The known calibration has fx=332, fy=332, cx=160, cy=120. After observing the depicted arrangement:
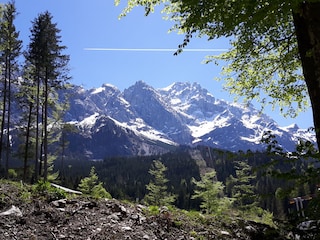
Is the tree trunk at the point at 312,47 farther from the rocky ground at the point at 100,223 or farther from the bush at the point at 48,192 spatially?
the bush at the point at 48,192

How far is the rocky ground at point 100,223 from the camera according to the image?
A: 626cm

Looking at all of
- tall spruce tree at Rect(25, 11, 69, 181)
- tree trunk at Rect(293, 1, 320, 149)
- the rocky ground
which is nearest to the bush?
the rocky ground

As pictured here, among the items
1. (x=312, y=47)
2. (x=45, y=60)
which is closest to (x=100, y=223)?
(x=312, y=47)

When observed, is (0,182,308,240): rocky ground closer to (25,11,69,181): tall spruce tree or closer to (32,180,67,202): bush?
(32,180,67,202): bush

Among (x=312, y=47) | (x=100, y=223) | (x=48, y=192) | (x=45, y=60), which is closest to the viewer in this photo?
(x=312, y=47)

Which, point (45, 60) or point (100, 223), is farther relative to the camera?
point (45, 60)

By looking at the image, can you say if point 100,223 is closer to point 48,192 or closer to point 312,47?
point 48,192

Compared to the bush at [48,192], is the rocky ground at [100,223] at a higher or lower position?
lower

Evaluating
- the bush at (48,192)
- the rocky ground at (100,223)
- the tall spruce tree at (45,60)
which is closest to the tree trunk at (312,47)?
the rocky ground at (100,223)

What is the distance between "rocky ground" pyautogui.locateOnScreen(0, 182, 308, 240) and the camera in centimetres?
626

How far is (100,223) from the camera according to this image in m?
6.77

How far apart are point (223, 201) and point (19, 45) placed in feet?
75.5

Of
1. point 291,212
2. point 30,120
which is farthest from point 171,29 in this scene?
point 30,120

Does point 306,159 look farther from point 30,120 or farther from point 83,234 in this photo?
A: point 30,120
